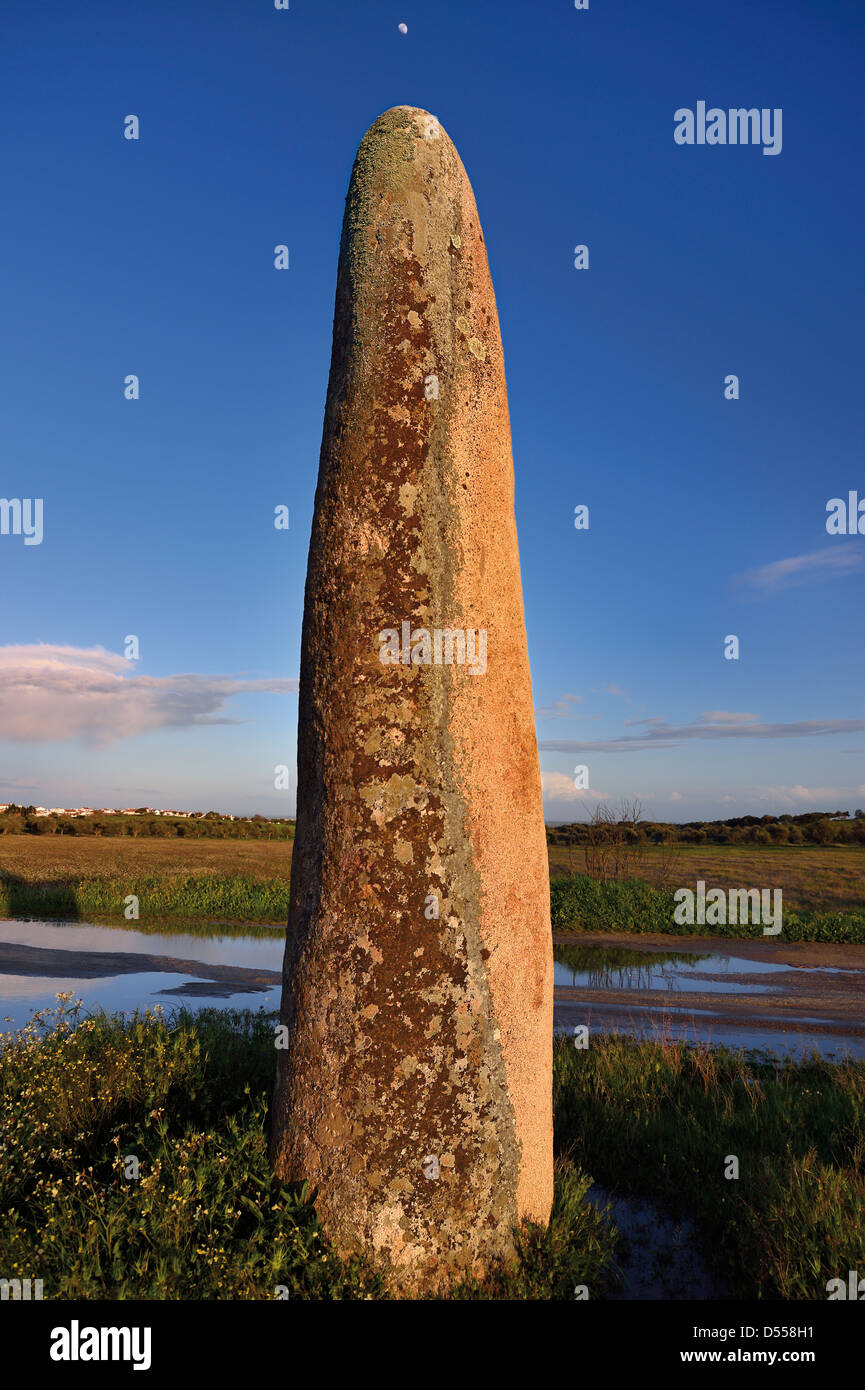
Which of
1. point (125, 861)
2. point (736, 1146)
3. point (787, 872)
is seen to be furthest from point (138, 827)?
point (736, 1146)

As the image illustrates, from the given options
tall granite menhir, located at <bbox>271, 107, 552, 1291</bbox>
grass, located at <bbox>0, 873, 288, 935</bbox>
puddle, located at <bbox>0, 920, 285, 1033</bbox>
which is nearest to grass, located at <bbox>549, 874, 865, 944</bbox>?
puddle, located at <bbox>0, 920, 285, 1033</bbox>

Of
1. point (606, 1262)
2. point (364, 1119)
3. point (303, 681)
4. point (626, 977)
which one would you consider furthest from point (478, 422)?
point (626, 977)

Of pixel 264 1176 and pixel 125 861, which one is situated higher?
pixel 264 1176

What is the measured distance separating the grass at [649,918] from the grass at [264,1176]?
42.9 feet

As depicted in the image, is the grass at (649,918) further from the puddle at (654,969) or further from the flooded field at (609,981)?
the puddle at (654,969)

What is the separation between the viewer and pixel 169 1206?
3502mm

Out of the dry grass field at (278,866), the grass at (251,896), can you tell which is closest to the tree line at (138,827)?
the dry grass field at (278,866)

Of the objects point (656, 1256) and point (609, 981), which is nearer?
point (656, 1256)

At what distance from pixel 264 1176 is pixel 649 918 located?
17586 millimetres

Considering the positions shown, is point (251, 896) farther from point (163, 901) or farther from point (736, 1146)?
point (736, 1146)

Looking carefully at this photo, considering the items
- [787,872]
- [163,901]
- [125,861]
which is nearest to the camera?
[163,901]

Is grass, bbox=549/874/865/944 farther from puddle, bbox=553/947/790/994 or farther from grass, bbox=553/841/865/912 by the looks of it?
grass, bbox=553/841/865/912

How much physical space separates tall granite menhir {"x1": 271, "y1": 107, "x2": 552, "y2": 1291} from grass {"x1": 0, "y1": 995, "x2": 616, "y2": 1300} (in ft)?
0.50
